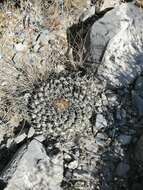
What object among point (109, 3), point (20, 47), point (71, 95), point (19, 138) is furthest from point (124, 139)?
point (109, 3)

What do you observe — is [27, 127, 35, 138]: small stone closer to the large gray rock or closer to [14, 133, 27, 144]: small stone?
[14, 133, 27, 144]: small stone

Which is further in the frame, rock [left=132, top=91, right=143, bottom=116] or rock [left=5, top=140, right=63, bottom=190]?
rock [left=132, top=91, right=143, bottom=116]

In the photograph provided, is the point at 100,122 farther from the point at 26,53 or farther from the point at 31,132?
the point at 26,53

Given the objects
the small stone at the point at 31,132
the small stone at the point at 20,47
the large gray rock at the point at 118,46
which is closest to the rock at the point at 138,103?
the large gray rock at the point at 118,46

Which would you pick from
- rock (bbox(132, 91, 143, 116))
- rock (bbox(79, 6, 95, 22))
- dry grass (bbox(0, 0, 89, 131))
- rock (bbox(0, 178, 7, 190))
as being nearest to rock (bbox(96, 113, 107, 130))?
rock (bbox(132, 91, 143, 116))

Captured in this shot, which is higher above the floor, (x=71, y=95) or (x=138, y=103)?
(x=71, y=95)

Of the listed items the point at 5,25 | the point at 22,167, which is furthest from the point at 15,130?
the point at 5,25

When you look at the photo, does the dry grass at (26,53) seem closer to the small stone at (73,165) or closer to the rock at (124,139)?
the small stone at (73,165)
